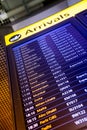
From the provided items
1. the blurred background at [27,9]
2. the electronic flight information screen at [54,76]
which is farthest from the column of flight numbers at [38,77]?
the blurred background at [27,9]

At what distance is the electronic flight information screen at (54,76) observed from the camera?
1.67m

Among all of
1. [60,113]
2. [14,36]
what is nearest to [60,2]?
[14,36]

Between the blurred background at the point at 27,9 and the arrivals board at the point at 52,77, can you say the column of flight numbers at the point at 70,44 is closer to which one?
the arrivals board at the point at 52,77

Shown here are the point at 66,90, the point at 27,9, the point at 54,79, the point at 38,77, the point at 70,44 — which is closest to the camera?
the point at 66,90

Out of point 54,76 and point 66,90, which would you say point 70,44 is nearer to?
point 54,76

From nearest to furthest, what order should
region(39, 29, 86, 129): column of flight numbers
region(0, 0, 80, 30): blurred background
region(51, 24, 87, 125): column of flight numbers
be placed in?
region(39, 29, 86, 129): column of flight numbers
region(51, 24, 87, 125): column of flight numbers
region(0, 0, 80, 30): blurred background

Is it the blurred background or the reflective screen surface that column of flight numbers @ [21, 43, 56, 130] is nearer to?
the reflective screen surface

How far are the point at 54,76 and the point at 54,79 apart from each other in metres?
0.04

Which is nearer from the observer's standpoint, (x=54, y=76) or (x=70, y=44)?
(x=54, y=76)

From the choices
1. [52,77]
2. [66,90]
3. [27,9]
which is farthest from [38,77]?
[27,9]

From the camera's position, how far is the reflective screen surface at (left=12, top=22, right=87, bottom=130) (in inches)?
65.4

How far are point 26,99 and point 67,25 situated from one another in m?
0.91

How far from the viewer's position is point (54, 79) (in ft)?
6.42

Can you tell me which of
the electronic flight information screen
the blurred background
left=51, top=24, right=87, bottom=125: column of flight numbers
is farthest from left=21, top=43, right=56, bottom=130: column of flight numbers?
the blurred background
